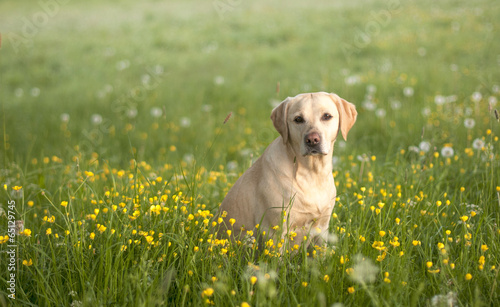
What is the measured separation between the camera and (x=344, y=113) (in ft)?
10.2

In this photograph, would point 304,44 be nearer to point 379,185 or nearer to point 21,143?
point 21,143

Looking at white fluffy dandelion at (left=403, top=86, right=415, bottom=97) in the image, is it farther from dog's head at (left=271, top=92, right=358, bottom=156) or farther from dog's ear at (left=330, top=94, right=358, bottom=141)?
dog's head at (left=271, top=92, right=358, bottom=156)

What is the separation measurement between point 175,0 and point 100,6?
3.36m

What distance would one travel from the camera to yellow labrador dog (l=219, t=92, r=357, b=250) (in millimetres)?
2959

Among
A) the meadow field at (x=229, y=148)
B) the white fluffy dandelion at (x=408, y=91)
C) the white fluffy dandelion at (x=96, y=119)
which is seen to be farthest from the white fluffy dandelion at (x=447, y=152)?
the white fluffy dandelion at (x=96, y=119)

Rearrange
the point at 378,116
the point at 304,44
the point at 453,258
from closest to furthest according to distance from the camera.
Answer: the point at 453,258
the point at 378,116
the point at 304,44

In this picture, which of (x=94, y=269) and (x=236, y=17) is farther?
(x=236, y=17)

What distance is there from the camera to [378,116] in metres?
6.53

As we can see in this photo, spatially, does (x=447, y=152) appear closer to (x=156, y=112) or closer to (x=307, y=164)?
(x=307, y=164)

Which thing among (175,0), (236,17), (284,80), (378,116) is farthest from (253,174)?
(175,0)

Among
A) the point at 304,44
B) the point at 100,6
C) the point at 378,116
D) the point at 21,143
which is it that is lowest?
the point at 21,143

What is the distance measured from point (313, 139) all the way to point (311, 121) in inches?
6.3

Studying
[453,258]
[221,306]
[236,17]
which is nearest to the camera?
[221,306]

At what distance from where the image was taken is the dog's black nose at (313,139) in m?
2.85
